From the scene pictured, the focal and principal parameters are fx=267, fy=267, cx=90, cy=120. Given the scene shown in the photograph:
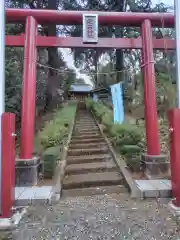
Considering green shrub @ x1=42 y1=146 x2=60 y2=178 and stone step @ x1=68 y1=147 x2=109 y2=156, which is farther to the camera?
stone step @ x1=68 y1=147 x2=109 y2=156

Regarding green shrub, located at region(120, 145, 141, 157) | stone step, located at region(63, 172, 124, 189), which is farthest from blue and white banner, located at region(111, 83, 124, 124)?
stone step, located at region(63, 172, 124, 189)

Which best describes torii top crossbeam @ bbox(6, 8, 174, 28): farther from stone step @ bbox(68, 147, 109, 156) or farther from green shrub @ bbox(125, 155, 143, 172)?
stone step @ bbox(68, 147, 109, 156)

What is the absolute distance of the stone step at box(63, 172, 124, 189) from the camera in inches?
241

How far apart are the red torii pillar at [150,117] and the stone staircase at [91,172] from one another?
807 millimetres

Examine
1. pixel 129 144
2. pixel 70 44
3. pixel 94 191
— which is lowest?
pixel 94 191

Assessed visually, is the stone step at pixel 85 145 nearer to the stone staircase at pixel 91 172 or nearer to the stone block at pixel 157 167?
the stone staircase at pixel 91 172

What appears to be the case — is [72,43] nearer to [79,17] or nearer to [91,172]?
[79,17]

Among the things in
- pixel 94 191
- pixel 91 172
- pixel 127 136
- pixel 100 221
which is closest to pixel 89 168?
pixel 91 172

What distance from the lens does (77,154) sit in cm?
864

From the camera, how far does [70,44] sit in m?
6.68

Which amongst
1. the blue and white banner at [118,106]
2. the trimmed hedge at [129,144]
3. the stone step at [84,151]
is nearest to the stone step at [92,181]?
the trimmed hedge at [129,144]

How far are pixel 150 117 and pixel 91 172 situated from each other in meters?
2.09

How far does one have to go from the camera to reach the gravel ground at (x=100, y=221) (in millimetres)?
3587

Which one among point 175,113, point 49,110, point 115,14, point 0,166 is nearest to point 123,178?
point 175,113
